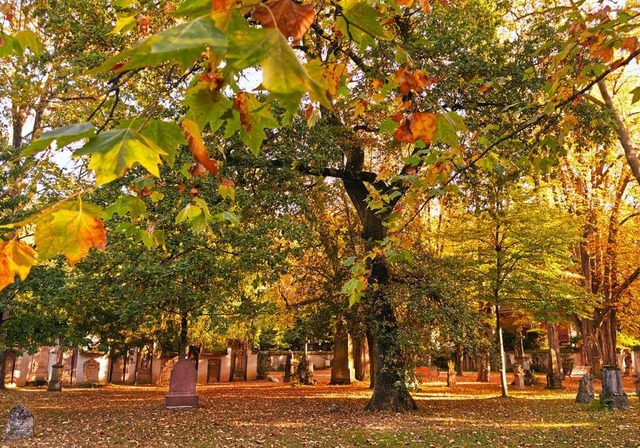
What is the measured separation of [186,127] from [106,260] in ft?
37.0

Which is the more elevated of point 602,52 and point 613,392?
point 602,52

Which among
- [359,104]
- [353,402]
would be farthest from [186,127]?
[353,402]

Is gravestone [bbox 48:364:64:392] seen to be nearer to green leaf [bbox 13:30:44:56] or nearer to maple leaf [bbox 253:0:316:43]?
green leaf [bbox 13:30:44:56]

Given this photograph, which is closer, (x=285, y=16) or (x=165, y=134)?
(x=285, y=16)

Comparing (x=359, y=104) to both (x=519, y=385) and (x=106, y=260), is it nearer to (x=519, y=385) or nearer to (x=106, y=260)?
(x=106, y=260)

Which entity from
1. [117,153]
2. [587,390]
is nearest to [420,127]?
[117,153]

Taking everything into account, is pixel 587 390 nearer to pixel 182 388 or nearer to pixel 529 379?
pixel 529 379

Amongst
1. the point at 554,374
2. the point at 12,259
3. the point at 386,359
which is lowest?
the point at 554,374

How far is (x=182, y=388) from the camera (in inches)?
626

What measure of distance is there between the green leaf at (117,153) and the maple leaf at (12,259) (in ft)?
1.48

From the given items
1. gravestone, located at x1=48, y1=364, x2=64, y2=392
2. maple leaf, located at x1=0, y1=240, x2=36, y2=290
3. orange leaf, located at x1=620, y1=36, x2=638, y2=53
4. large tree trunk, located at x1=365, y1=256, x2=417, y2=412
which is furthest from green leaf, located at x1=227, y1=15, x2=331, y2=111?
gravestone, located at x1=48, y1=364, x2=64, y2=392

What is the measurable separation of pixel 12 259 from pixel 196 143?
24.5 inches

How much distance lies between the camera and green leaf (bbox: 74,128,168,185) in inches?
46.6

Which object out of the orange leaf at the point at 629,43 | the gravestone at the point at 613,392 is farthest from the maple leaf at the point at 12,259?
the gravestone at the point at 613,392
